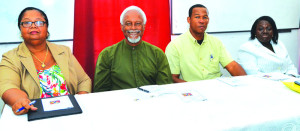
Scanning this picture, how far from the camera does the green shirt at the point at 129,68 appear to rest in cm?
207

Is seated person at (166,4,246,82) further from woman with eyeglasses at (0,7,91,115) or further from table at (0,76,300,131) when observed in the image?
woman with eyeglasses at (0,7,91,115)

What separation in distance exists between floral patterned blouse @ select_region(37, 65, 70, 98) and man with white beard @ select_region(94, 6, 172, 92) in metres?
0.31

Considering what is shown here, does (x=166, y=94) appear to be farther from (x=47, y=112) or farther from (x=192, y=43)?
(x=192, y=43)

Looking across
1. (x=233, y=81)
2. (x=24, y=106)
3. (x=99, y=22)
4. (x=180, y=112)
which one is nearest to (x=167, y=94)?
(x=180, y=112)

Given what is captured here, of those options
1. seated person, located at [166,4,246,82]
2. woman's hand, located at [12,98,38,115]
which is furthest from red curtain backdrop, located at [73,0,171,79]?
woman's hand, located at [12,98,38,115]

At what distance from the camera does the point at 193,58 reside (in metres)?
2.43

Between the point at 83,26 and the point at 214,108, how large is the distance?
5.98ft

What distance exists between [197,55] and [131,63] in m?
0.73

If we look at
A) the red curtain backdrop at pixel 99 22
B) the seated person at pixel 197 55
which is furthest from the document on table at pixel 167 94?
the red curtain backdrop at pixel 99 22

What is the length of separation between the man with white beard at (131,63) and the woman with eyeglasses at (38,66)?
0.18 metres

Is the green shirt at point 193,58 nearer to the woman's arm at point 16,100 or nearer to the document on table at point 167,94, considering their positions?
the document on table at point 167,94

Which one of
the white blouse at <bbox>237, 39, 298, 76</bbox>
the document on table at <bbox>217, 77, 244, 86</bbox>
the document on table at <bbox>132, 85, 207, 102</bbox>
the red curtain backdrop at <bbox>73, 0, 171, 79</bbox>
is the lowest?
the document on table at <bbox>132, 85, 207, 102</bbox>

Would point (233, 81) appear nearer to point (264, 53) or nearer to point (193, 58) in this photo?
point (193, 58)

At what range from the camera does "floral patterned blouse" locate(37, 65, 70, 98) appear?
177 cm
